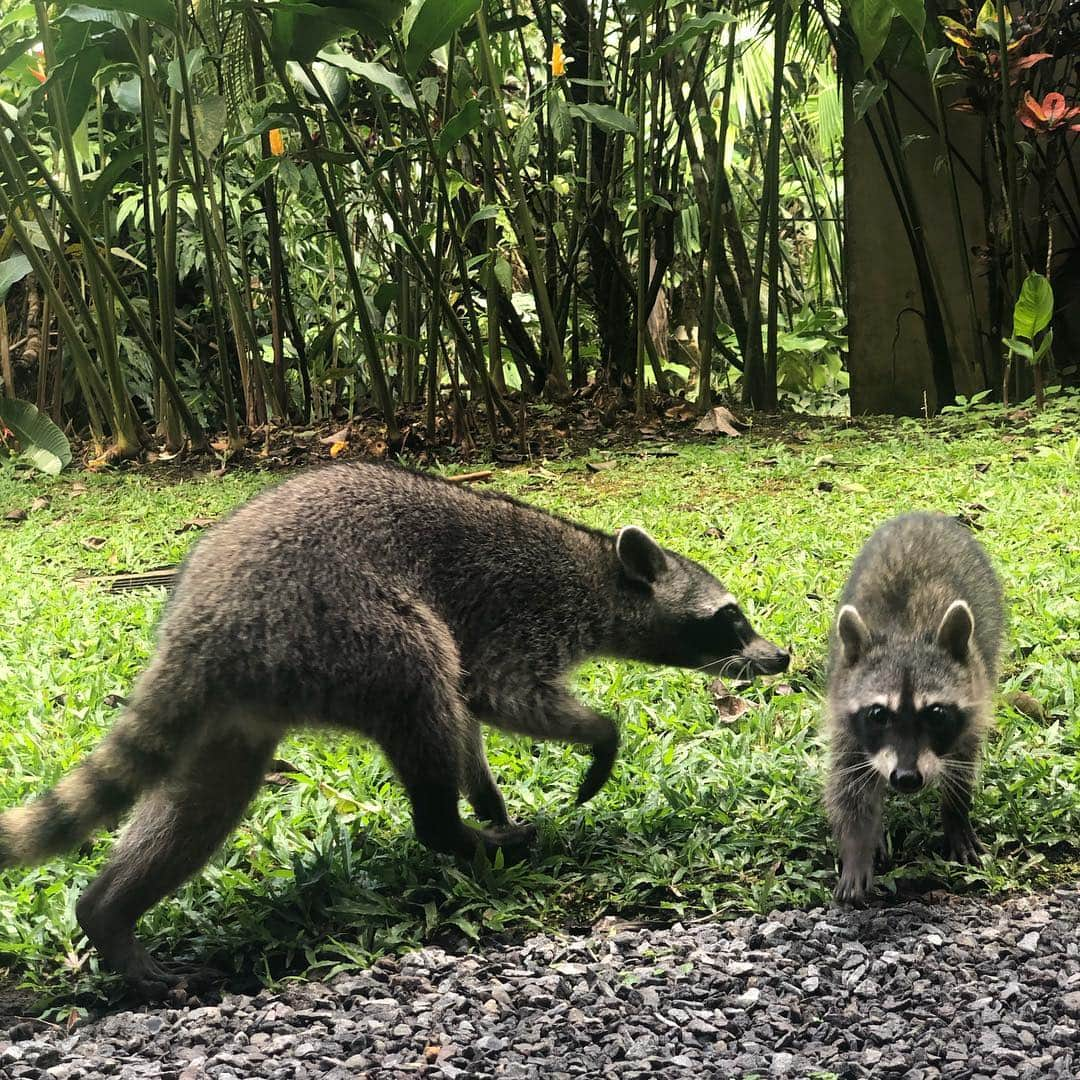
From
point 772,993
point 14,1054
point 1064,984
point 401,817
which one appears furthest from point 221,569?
point 1064,984

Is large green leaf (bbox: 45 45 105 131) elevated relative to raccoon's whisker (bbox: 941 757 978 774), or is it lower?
elevated

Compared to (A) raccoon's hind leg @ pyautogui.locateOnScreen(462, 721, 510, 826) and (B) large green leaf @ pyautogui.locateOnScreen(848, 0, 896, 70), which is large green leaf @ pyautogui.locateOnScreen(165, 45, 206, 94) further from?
(A) raccoon's hind leg @ pyautogui.locateOnScreen(462, 721, 510, 826)

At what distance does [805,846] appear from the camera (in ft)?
10.1

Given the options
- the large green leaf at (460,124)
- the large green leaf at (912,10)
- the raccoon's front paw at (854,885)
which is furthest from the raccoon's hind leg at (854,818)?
the large green leaf at (460,124)

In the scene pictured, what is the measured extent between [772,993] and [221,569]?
1537mm

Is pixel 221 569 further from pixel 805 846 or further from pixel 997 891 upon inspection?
pixel 997 891

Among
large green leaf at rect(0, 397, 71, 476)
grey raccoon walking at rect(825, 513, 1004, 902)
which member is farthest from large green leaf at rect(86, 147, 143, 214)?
grey raccoon walking at rect(825, 513, 1004, 902)

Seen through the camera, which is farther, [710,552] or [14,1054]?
[710,552]

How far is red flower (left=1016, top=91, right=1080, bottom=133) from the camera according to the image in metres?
7.32

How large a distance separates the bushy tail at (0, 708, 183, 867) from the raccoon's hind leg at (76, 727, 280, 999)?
0.07m

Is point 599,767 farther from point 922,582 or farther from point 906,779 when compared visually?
point 922,582

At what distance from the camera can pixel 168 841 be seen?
281 cm

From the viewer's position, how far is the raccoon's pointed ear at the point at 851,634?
3.17 metres

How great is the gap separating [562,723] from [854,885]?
0.81m
